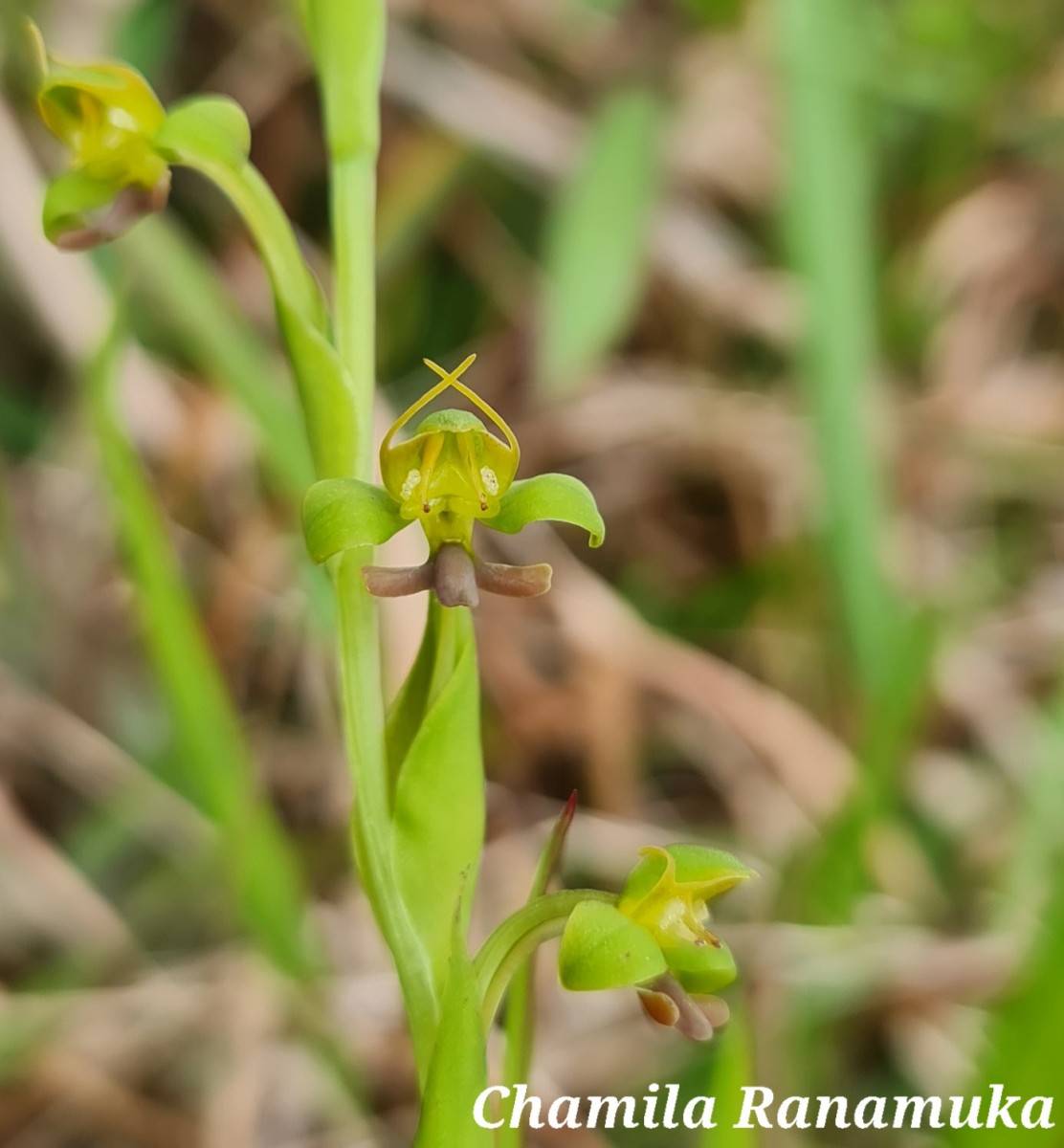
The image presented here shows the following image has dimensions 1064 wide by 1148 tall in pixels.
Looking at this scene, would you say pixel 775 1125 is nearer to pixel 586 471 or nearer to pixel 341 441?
pixel 341 441

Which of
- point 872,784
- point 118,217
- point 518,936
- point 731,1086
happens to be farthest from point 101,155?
point 872,784

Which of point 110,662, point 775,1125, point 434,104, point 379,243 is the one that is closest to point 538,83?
point 434,104

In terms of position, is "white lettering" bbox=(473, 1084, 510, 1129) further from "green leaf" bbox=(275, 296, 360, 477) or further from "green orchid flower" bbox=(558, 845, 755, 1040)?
"green leaf" bbox=(275, 296, 360, 477)

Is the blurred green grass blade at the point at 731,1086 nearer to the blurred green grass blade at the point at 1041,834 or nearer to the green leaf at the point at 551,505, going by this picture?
the green leaf at the point at 551,505

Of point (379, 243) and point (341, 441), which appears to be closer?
point (341, 441)

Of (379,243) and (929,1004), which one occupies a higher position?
(379,243)

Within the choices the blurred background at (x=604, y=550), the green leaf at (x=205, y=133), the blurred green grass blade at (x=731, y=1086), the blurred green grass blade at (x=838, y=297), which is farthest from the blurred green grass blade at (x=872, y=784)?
the green leaf at (x=205, y=133)
